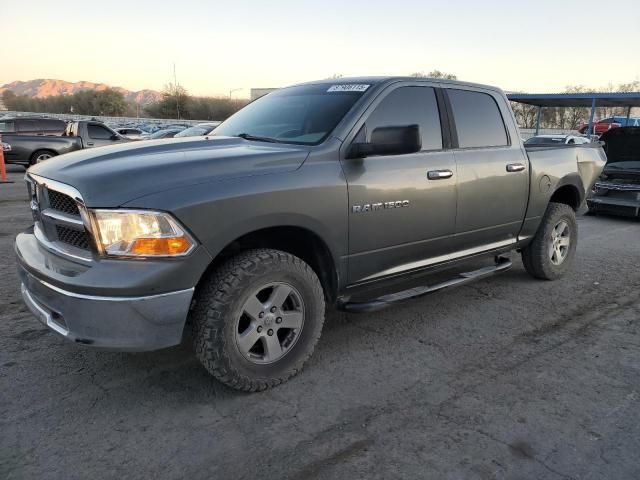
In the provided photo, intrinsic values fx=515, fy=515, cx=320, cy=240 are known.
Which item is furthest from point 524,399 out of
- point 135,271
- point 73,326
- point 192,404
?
point 73,326

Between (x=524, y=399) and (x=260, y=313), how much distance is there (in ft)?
5.40

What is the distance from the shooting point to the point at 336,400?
3014 millimetres

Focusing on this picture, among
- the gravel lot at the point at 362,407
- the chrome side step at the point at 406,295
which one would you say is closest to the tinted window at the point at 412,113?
the chrome side step at the point at 406,295

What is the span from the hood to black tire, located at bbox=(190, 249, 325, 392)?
1.69 ft

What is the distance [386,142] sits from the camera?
3.29 metres

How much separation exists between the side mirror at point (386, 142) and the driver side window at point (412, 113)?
0.19m

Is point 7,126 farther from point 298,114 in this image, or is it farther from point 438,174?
point 438,174

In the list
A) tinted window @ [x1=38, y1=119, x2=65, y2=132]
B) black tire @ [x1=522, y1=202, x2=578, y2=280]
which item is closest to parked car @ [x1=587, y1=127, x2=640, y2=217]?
black tire @ [x1=522, y1=202, x2=578, y2=280]

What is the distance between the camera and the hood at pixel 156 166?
262 cm

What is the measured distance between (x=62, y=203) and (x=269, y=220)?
1171 mm

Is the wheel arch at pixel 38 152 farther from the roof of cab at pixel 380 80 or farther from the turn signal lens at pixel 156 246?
the turn signal lens at pixel 156 246

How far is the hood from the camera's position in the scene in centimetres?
262

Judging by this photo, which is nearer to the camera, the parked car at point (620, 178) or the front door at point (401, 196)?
the front door at point (401, 196)

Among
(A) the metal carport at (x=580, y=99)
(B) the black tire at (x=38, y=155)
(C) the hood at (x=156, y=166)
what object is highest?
(A) the metal carport at (x=580, y=99)
